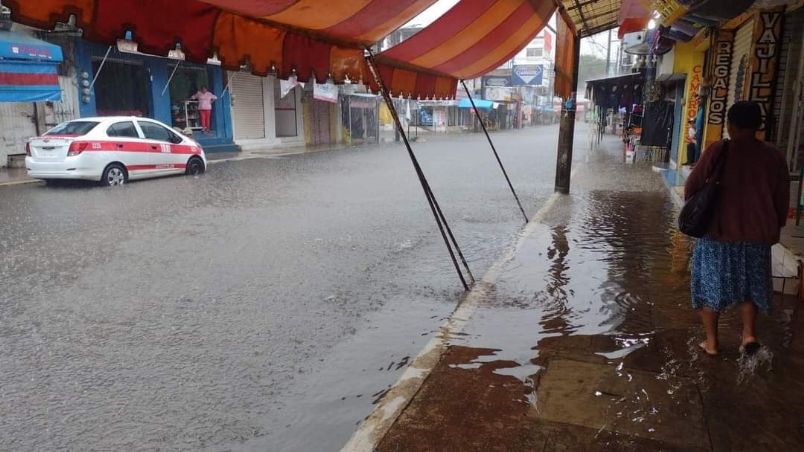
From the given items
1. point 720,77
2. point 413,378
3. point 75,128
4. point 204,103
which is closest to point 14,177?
point 75,128

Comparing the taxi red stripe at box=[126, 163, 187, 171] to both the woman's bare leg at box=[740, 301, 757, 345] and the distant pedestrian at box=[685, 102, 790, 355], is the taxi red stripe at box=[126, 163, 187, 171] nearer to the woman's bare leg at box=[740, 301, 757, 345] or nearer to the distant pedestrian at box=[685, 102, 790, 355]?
the distant pedestrian at box=[685, 102, 790, 355]

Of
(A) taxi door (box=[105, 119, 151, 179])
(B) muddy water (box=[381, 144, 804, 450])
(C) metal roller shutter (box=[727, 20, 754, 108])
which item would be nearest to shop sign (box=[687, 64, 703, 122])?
(C) metal roller shutter (box=[727, 20, 754, 108])

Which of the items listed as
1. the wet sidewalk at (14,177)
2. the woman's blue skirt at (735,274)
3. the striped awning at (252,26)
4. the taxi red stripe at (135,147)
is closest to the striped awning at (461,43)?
the striped awning at (252,26)

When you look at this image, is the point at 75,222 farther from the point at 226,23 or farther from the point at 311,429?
the point at 311,429

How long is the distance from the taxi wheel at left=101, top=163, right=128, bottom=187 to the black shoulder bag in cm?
1227

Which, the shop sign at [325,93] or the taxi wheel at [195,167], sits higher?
the shop sign at [325,93]

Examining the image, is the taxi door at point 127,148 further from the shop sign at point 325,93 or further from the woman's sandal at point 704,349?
the shop sign at point 325,93

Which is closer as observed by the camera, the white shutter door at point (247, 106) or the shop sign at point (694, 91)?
the shop sign at point (694, 91)

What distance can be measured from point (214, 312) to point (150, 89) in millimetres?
18896

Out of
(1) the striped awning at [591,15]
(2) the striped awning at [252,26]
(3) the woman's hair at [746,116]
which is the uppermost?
(1) the striped awning at [591,15]

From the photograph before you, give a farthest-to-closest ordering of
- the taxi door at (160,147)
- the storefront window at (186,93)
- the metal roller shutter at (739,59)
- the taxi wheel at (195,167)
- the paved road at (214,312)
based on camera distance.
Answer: the storefront window at (186,93)
the taxi wheel at (195,167)
the taxi door at (160,147)
the metal roller shutter at (739,59)
the paved road at (214,312)

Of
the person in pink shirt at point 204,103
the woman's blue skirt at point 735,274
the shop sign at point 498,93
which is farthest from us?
the shop sign at point 498,93

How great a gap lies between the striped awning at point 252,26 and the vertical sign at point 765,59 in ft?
15.6

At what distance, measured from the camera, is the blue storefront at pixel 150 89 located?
1864 cm
